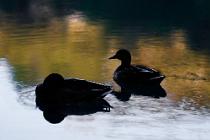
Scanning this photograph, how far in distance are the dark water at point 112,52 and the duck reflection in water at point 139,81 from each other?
333 millimetres

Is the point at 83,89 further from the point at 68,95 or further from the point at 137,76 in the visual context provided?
the point at 137,76

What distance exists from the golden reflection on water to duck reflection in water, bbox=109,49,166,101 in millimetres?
383

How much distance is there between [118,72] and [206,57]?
5873 mm

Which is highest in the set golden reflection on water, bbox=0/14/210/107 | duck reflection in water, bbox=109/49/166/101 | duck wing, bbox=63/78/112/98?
duck wing, bbox=63/78/112/98

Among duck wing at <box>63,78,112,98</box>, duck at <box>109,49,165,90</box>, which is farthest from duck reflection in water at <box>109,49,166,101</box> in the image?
duck wing at <box>63,78,112,98</box>

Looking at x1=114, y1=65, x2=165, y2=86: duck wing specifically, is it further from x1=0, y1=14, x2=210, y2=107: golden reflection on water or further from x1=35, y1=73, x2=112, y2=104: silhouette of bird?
x1=35, y1=73, x2=112, y2=104: silhouette of bird

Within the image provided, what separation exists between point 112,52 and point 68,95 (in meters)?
9.18

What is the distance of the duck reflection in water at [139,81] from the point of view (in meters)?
20.1

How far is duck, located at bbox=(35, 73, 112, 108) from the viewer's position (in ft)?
60.6

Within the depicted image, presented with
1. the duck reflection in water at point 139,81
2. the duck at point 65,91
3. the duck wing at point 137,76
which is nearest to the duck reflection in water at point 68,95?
the duck at point 65,91

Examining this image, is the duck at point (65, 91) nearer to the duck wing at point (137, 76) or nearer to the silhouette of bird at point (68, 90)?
the silhouette of bird at point (68, 90)

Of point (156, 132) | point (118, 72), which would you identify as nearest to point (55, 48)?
point (118, 72)

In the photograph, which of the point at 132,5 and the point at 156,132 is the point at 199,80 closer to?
the point at 156,132

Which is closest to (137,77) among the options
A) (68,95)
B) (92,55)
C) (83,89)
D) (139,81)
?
(139,81)
